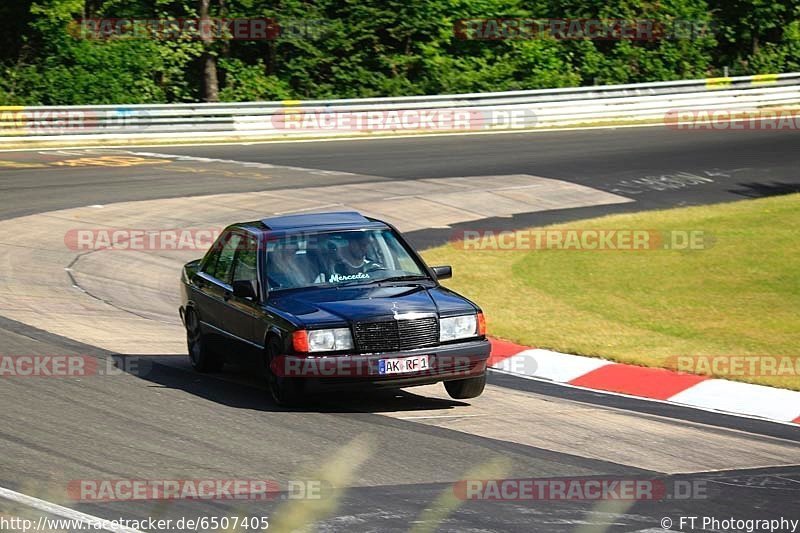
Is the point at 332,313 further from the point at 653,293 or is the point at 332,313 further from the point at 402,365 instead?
the point at 653,293

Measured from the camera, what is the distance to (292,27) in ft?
Result: 136

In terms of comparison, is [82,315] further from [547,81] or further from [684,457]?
[547,81]

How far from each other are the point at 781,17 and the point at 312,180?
26714 mm

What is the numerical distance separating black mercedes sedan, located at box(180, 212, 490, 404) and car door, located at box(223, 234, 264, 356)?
12 mm

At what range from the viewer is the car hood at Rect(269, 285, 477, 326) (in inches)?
399

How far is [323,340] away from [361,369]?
0.38 m

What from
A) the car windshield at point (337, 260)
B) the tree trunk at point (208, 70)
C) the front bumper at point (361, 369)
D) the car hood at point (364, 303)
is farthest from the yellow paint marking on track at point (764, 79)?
the front bumper at point (361, 369)

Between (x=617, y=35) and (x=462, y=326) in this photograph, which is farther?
(x=617, y=35)

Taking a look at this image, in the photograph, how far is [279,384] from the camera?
405 inches

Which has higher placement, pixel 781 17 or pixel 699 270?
pixel 781 17

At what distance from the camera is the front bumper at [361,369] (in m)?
10.0

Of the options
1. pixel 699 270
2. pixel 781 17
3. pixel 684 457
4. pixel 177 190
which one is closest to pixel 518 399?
A: pixel 684 457

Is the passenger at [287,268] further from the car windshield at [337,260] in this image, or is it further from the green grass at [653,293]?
the green grass at [653,293]

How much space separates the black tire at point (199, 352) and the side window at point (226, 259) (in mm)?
567
